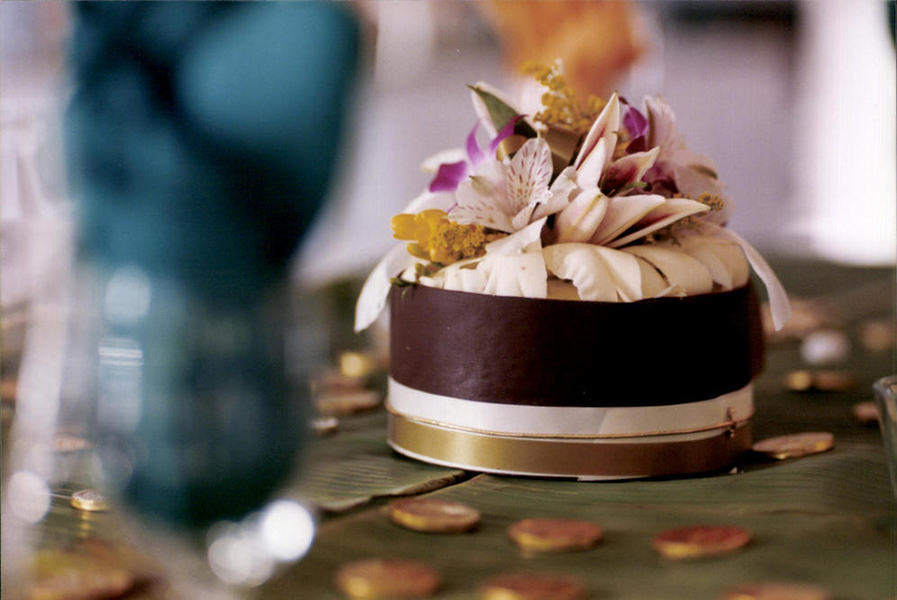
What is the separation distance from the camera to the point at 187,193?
0.28 metres

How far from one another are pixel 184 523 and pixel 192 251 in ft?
0.30

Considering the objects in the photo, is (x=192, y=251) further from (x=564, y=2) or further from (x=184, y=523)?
(x=564, y=2)

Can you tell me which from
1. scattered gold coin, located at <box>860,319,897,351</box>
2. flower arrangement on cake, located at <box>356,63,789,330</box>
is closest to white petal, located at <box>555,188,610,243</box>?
flower arrangement on cake, located at <box>356,63,789,330</box>

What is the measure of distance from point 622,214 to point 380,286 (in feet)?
0.60

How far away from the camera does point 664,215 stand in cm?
61

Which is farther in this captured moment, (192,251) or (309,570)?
(309,570)

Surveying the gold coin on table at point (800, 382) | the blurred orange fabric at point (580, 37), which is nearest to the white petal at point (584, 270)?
the gold coin on table at point (800, 382)

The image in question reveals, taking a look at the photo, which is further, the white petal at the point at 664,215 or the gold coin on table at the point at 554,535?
the white petal at the point at 664,215

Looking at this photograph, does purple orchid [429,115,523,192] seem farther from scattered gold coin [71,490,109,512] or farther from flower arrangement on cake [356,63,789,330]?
scattered gold coin [71,490,109,512]

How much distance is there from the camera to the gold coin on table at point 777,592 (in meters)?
0.41

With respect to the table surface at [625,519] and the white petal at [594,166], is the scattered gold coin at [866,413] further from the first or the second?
the white petal at [594,166]

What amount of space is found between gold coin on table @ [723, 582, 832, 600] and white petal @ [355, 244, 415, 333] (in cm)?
33

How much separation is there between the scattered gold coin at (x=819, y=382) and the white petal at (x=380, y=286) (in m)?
0.45

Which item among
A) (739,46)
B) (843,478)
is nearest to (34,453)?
(843,478)
